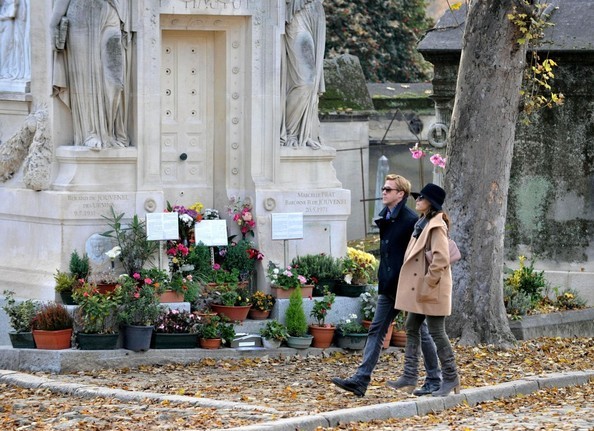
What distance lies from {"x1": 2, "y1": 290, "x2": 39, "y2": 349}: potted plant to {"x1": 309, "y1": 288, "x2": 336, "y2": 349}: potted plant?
276 centimetres

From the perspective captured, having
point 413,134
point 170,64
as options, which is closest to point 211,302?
point 170,64

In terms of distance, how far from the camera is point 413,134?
30.0 m

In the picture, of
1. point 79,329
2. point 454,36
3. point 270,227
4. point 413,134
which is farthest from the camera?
point 413,134

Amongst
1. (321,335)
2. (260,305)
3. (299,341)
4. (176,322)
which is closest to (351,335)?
(321,335)

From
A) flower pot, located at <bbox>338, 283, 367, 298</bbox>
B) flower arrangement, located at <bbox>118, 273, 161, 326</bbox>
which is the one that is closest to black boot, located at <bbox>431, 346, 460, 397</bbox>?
flower arrangement, located at <bbox>118, 273, 161, 326</bbox>

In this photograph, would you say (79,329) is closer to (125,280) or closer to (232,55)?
(125,280)

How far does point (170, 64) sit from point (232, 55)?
0.64 m

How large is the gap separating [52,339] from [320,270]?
3020 millimetres

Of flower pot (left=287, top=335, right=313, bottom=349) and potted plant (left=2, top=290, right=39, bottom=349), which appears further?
flower pot (left=287, top=335, right=313, bottom=349)

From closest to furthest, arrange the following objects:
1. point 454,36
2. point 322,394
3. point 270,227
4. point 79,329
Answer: point 322,394, point 79,329, point 270,227, point 454,36

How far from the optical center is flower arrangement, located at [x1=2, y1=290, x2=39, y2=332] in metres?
15.2

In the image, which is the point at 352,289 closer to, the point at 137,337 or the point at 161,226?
the point at 161,226

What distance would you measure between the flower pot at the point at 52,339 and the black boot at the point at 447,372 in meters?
3.66

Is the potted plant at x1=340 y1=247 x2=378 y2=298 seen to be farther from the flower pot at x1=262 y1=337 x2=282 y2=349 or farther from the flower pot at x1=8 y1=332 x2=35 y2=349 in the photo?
the flower pot at x1=8 y1=332 x2=35 y2=349
